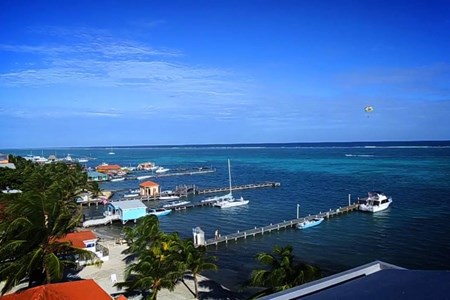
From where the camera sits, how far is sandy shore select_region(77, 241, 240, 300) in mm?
24719

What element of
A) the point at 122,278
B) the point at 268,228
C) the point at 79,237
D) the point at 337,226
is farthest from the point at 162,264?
the point at 337,226

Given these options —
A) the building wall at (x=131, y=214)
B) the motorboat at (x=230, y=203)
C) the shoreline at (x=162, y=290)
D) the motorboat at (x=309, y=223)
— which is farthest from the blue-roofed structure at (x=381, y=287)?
the motorboat at (x=230, y=203)

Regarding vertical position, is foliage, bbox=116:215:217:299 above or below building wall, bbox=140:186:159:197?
above

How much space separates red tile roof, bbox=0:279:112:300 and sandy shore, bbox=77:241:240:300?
7.31m

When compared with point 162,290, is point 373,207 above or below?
above

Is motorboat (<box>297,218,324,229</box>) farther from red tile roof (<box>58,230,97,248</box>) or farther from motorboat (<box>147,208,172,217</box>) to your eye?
red tile roof (<box>58,230,97,248</box>)

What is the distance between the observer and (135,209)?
168ft

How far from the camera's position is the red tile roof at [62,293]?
15.2 meters

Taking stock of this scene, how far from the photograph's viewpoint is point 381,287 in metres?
7.15

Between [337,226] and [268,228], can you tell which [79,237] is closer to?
[268,228]

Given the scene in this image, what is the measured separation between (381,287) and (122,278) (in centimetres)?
2394

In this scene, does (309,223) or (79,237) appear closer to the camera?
(79,237)

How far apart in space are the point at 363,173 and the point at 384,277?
324 feet

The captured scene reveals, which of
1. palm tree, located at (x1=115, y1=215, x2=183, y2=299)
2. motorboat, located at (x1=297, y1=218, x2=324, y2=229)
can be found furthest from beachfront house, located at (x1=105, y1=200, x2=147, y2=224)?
palm tree, located at (x1=115, y1=215, x2=183, y2=299)
